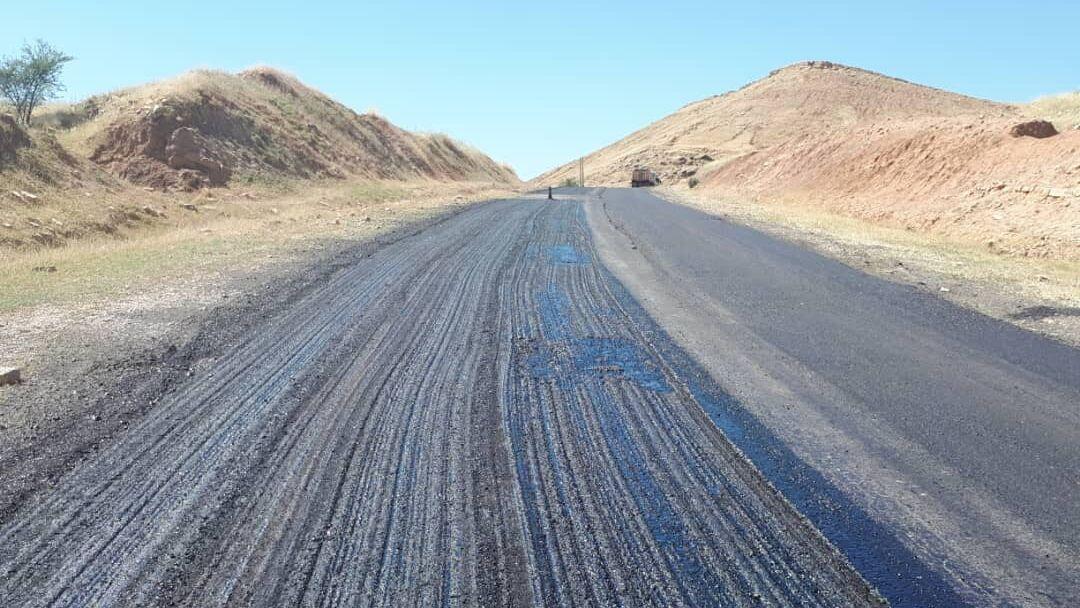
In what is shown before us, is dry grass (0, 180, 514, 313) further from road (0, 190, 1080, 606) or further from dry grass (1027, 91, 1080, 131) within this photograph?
dry grass (1027, 91, 1080, 131)

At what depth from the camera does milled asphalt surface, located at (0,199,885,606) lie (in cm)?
362

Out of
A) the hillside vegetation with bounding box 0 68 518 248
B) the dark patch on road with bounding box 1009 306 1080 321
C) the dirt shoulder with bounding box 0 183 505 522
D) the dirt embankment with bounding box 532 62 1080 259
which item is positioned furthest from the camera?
the hillside vegetation with bounding box 0 68 518 248

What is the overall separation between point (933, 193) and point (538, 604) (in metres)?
23.7

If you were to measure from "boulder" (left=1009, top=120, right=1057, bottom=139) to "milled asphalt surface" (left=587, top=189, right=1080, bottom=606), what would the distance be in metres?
14.7

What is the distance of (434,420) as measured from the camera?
222 inches

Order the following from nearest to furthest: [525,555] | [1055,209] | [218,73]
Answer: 1. [525,555]
2. [1055,209]
3. [218,73]

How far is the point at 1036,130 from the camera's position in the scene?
22344 millimetres

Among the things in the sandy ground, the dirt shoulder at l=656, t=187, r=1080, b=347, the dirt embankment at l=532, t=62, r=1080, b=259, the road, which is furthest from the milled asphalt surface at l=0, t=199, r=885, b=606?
the dirt embankment at l=532, t=62, r=1080, b=259

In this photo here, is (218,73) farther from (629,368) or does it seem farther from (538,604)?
(538,604)

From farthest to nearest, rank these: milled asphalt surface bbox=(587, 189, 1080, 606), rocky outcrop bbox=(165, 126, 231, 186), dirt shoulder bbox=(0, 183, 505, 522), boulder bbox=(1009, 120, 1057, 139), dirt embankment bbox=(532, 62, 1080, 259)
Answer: rocky outcrop bbox=(165, 126, 231, 186) → boulder bbox=(1009, 120, 1057, 139) → dirt embankment bbox=(532, 62, 1080, 259) → dirt shoulder bbox=(0, 183, 505, 522) → milled asphalt surface bbox=(587, 189, 1080, 606)

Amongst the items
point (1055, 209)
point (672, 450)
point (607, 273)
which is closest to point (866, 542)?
point (672, 450)

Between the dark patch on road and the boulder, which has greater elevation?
the boulder

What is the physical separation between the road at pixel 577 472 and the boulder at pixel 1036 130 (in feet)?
56.5

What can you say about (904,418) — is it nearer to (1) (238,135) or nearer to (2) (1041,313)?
(2) (1041,313)
